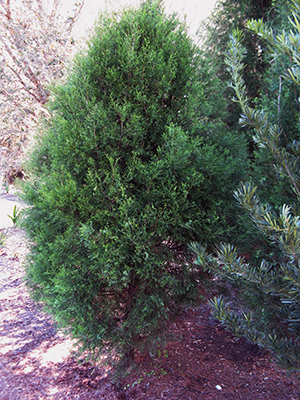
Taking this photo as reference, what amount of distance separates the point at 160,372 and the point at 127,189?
7.15 feet

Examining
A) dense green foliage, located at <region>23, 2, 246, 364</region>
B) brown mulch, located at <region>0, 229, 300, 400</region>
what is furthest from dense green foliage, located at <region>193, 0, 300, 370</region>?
brown mulch, located at <region>0, 229, 300, 400</region>

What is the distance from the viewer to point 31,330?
4398mm

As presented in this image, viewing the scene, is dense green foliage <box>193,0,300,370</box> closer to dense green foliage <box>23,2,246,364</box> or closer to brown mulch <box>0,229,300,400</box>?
dense green foliage <box>23,2,246,364</box>

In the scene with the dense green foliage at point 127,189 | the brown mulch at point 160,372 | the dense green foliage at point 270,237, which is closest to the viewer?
the dense green foliage at point 270,237

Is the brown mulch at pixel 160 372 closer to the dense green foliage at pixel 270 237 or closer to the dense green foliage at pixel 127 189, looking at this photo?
the dense green foliage at pixel 127 189

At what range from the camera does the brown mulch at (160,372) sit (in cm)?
303

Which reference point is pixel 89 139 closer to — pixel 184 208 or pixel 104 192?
pixel 104 192

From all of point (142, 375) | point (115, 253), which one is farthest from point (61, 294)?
point (142, 375)

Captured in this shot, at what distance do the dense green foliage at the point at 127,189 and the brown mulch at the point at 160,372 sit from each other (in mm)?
548

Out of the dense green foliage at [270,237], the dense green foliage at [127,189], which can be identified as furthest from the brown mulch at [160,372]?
the dense green foliage at [270,237]

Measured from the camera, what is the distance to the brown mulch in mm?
3033

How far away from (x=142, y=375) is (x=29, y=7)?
8585mm

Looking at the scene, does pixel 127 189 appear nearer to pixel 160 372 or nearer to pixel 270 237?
pixel 270 237

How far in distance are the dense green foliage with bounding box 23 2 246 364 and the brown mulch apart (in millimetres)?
548
